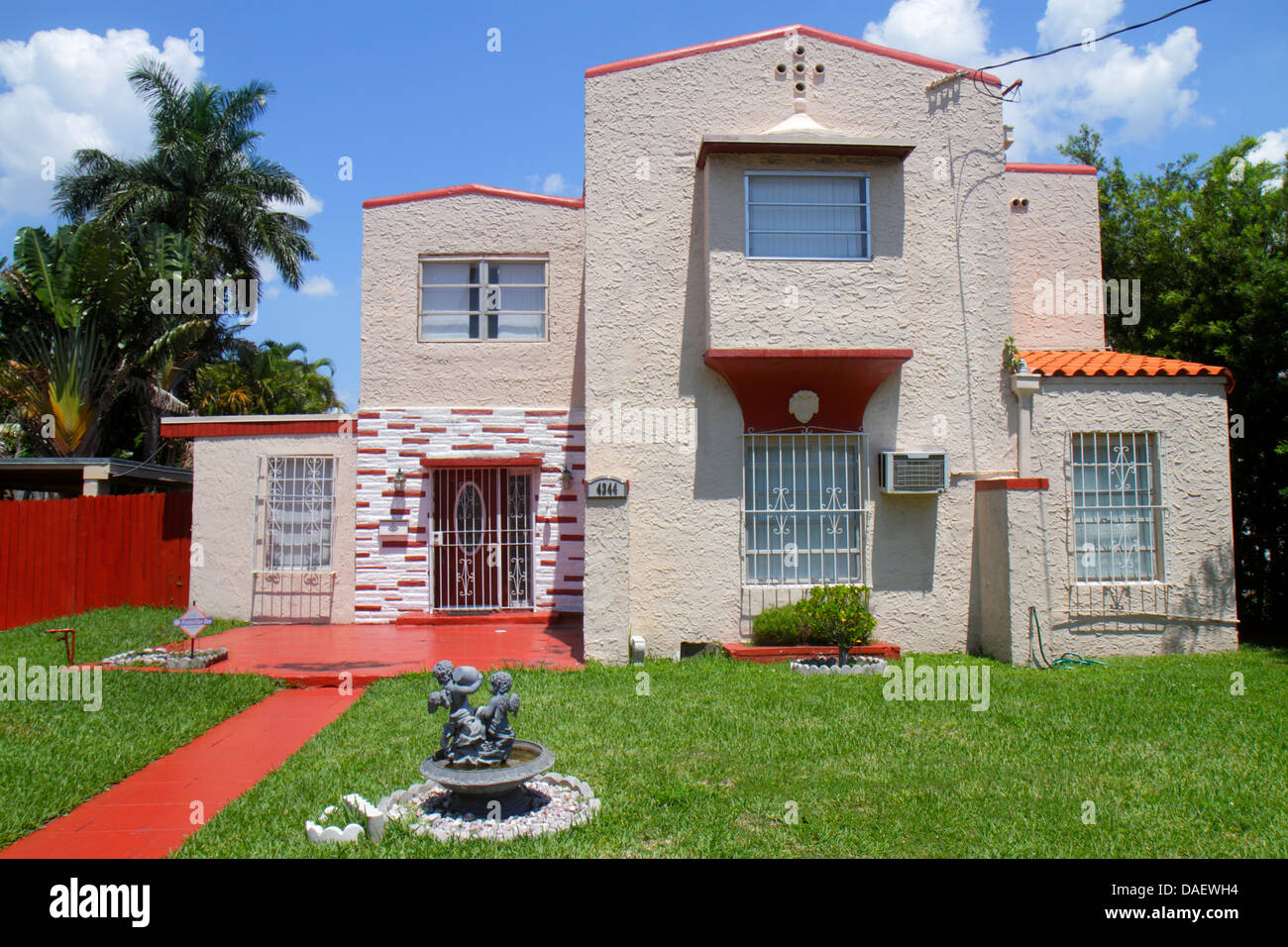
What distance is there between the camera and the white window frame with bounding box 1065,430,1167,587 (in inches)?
390

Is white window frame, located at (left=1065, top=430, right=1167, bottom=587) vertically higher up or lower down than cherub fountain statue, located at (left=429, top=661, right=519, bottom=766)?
higher up

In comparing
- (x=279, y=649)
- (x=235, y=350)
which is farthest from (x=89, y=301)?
(x=279, y=649)

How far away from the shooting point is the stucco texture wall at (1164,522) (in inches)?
385

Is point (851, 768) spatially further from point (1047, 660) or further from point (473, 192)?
point (473, 192)

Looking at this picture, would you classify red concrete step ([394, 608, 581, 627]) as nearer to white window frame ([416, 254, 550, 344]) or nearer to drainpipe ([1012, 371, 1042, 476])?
white window frame ([416, 254, 550, 344])

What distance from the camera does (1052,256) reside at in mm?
11844

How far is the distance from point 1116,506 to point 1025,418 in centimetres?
145

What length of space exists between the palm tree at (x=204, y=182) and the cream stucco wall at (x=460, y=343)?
11.3 meters

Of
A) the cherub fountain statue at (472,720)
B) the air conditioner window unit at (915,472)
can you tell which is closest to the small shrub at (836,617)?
the air conditioner window unit at (915,472)

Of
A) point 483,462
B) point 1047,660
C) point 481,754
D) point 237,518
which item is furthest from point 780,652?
point 237,518

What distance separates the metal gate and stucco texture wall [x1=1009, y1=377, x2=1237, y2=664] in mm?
6935

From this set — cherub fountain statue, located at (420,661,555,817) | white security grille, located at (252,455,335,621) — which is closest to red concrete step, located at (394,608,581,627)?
white security grille, located at (252,455,335,621)
